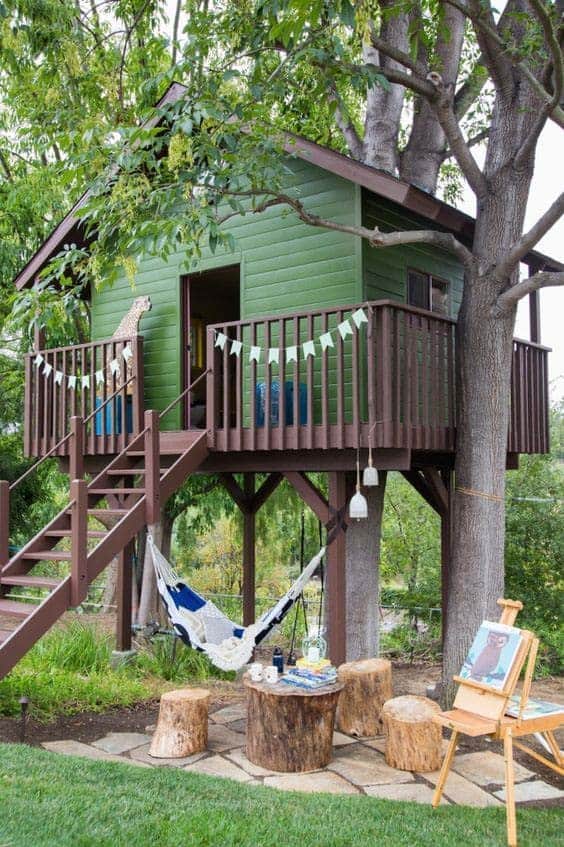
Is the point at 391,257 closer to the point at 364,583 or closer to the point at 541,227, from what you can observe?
the point at 541,227

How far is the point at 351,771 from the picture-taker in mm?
5820

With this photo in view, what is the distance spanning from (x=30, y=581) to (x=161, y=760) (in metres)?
1.80

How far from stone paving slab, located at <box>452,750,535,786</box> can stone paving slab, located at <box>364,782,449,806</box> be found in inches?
17.0

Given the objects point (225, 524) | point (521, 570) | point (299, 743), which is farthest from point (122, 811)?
point (225, 524)

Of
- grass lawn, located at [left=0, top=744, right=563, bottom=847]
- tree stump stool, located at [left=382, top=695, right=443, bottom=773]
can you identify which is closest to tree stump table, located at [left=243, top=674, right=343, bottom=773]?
tree stump stool, located at [left=382, top=695, right=443, bottom=773]

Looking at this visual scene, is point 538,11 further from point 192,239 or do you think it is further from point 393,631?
point 393,631

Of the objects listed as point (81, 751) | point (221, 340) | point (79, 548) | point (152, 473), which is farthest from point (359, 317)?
point (81, 751)

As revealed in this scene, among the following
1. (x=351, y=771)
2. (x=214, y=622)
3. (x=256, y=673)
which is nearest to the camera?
(x=351, y=771)

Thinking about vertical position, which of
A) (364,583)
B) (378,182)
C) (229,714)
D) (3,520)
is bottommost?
(229,714)

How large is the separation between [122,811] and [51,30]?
7260 millimetres

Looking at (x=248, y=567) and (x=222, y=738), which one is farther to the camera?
(x=248, y=567)

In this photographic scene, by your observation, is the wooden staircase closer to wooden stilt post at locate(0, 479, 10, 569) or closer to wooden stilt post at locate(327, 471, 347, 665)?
wooden stilt post at locate(0, 479, 10, 569)

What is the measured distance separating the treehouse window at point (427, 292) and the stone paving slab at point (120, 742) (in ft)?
15.7

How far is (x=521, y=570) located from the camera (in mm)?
10352
